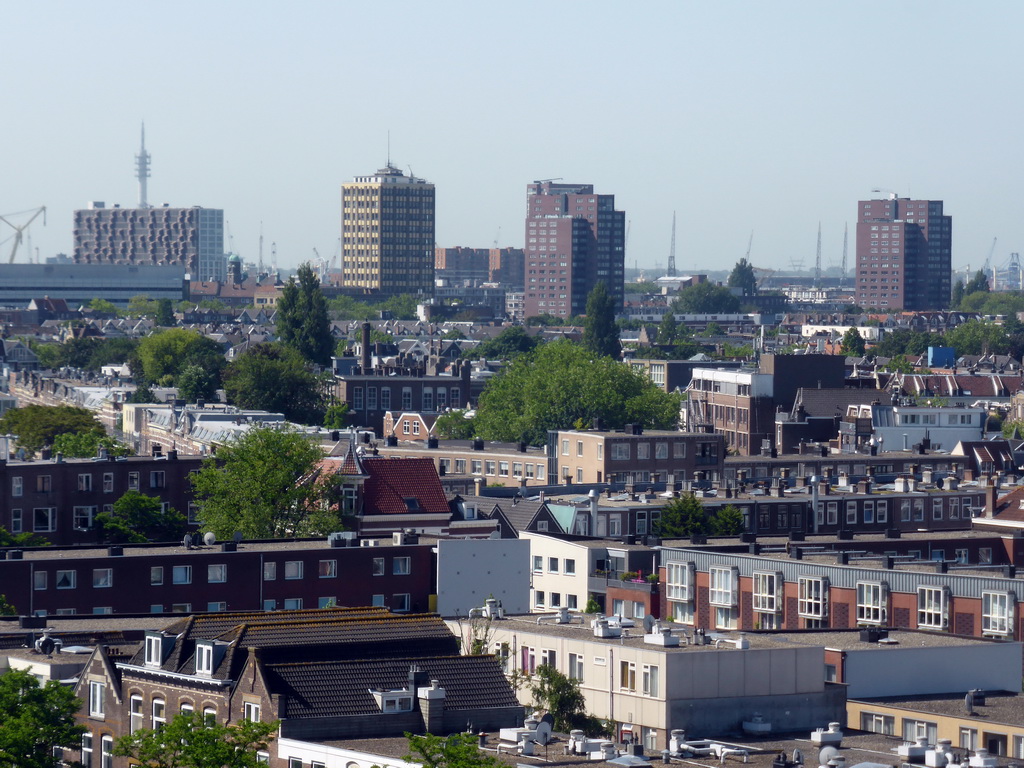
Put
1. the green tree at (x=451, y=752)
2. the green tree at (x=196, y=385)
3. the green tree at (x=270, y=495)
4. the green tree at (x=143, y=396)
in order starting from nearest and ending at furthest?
the green tree at (x=451, y=752), the green tree at (x=270, y=495), the green tree at (x=143, y=396), the green tree at (x=196, y=385)

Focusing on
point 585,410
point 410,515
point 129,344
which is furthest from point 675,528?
point 129,344

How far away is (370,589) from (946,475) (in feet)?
145

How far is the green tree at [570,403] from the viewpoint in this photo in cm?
12588

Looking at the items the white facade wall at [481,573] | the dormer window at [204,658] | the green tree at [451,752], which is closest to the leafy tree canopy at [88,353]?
the white facade wall at [481,573]

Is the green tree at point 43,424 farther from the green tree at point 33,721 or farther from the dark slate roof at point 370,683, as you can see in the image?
the dark slate roof at point 370,683

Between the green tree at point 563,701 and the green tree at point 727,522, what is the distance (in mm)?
35032

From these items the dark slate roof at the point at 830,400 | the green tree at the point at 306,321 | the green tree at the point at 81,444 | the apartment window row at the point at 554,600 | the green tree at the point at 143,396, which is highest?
the green tree at the point at 306,321

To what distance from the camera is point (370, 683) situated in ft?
117

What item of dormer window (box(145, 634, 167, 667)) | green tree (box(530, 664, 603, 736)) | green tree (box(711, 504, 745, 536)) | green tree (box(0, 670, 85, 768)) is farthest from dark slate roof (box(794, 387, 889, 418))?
green tree (box(0, 670, 85, 768))

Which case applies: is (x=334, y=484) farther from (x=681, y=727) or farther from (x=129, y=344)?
(x=129, y=344)

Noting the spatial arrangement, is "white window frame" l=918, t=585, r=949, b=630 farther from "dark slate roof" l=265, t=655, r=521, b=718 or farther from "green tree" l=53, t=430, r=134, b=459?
"green tree" l=53, t=430, r=134, b=459

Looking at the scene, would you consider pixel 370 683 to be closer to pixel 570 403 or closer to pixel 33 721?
pixel 33 721

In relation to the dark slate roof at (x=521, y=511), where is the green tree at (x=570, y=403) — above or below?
above

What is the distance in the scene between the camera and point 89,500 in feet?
256
